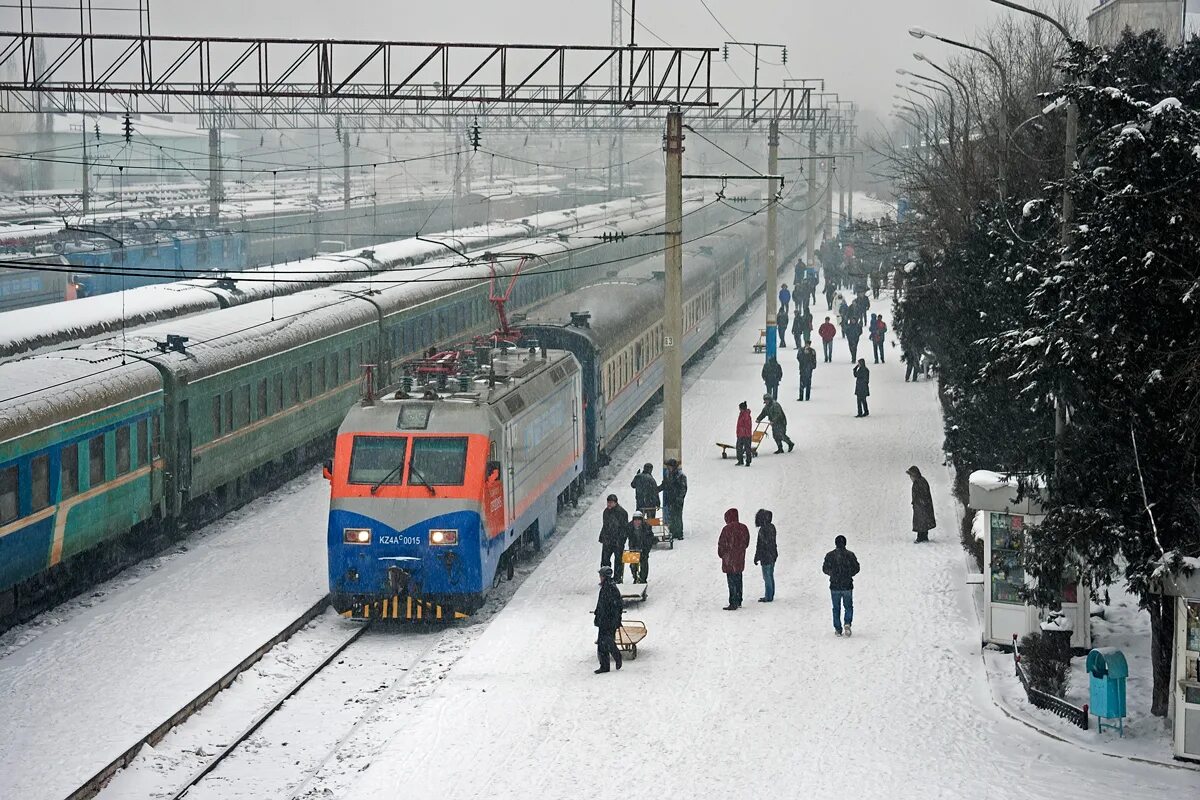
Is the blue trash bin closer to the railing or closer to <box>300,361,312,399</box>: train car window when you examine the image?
the railing

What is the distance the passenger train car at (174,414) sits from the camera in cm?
1867

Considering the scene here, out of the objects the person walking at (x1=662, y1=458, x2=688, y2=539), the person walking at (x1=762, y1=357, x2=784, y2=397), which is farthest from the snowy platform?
the person walking at (x1=762, y1=357, x2=784, y2=397)

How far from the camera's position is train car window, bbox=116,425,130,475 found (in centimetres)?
2084

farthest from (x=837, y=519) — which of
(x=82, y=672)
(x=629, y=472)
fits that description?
(x=82, y=672)

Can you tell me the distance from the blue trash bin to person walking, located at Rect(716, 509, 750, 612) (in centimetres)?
504

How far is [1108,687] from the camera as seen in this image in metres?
14.2

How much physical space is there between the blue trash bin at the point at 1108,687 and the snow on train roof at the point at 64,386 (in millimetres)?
11400

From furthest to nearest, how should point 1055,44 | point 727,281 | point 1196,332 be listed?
point 727,281, point 1055,44, point 1196,332

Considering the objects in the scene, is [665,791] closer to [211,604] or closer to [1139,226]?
[1139,226]

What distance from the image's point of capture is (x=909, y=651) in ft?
56.5

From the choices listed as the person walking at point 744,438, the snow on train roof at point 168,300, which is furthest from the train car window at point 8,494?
the person walking at point 744,438

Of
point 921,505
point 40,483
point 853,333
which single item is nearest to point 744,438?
Result: point 921,505

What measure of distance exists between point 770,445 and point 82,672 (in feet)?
56.7

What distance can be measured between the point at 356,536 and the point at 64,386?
14.5 ft
